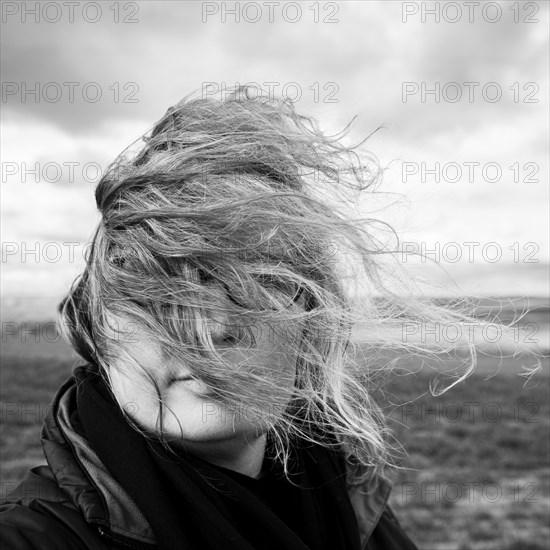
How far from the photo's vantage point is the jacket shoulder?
1.30 metres

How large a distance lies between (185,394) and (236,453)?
0.21 metres

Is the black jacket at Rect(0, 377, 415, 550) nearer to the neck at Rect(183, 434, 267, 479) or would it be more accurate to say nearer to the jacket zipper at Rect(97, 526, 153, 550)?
the jacket zipper at Rect(97, 526, 153, 550)

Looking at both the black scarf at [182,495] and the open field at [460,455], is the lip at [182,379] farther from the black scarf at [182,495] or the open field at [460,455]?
the open field at [460,455]

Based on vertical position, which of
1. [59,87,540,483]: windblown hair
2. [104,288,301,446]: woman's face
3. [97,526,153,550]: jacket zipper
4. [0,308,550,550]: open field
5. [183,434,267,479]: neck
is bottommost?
[0,308,550,550]: open field

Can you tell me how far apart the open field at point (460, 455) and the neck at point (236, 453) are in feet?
4.03

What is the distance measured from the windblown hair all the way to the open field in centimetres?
108

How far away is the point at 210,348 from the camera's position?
63.3 inches

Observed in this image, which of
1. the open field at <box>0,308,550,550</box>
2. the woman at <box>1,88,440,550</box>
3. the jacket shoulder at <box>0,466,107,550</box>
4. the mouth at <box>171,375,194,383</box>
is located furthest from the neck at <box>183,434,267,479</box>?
the open field at <box>0,308,550,550</box>

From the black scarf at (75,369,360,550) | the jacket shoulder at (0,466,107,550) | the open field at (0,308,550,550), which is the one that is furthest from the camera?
the open field at (0,308,550,550)

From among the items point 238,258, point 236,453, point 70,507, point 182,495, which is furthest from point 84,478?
point 238,258

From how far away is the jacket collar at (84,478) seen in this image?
4.58 ft

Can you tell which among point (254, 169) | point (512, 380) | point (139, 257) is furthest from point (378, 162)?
point (512, 380)

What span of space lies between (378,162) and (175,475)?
108cm

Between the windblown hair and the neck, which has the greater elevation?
the windblown hair
